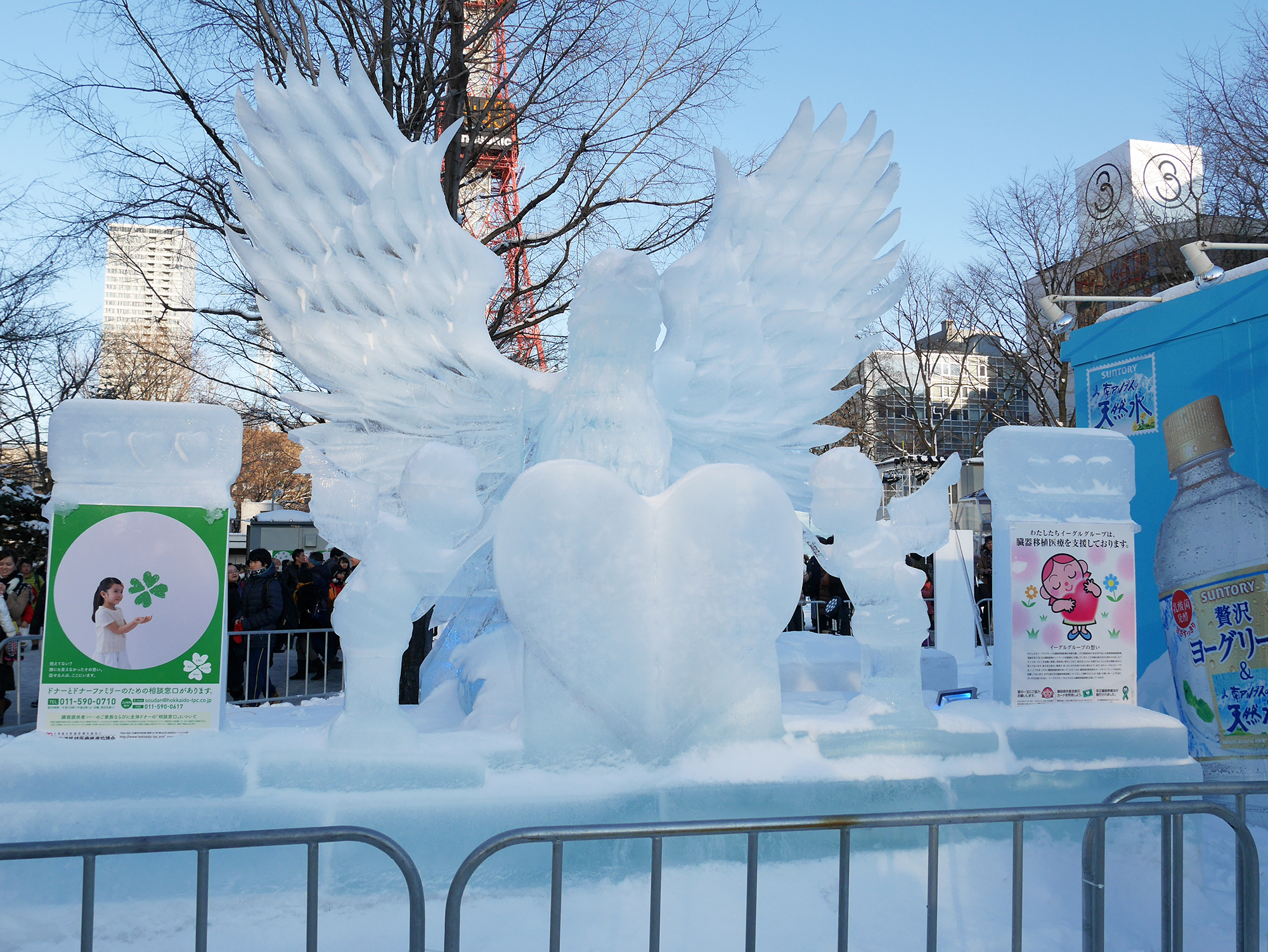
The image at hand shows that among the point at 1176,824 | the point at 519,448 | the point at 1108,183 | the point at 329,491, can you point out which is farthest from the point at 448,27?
the point at 1108,183

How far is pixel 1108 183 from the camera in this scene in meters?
14.3

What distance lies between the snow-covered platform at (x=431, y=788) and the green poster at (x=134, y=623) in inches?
3.8

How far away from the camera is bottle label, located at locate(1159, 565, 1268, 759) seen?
4254mm

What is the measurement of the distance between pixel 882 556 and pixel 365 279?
2.22m

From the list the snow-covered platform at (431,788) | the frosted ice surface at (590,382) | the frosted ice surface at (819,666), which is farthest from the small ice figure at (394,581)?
the frosted ice surface at (819,666)

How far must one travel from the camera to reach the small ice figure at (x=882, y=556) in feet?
10.6

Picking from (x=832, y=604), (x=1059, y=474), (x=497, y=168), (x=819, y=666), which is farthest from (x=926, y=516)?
(x=832, y=604)

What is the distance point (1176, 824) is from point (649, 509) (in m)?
1.68

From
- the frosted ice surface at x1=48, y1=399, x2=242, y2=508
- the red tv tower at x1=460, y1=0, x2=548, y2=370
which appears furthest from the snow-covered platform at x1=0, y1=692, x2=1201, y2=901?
the red tv tower at x1=460, y1=0, x2=548, y2=370

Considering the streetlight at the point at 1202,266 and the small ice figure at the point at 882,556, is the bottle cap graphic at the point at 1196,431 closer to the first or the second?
the streetlight at the point at 1202,266

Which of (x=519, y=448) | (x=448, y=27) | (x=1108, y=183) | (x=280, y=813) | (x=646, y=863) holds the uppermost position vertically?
(x=1108, y=183)

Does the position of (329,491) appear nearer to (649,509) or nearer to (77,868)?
(649,509)

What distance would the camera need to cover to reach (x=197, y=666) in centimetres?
300

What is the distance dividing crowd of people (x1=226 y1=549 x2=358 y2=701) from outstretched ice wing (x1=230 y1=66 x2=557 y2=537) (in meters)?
2.60
